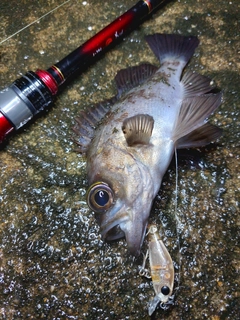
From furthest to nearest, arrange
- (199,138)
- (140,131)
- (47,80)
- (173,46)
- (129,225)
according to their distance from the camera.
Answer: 1. (173,46)
2. (47,80)
3. (199,138)
4. (140,131)
5. (129,225)

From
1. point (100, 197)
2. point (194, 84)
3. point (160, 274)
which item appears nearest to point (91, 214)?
point (100, 197)

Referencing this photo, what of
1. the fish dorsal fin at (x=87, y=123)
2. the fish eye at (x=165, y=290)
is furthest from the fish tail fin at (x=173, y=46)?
the fish eye at (x=165, y=290)

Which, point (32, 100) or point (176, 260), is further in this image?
point (32, 100)

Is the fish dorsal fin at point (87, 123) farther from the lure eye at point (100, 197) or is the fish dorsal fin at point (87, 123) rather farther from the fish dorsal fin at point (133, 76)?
the lure eye at point (100, 197)

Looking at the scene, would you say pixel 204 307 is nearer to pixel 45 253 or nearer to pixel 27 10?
pixel 45 253

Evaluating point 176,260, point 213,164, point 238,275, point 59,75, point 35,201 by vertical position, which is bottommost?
point 238,275

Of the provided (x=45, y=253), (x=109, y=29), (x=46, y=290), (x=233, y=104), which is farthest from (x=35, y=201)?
(x=233, y=104)

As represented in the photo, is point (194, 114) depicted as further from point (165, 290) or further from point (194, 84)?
point (165, 290)
